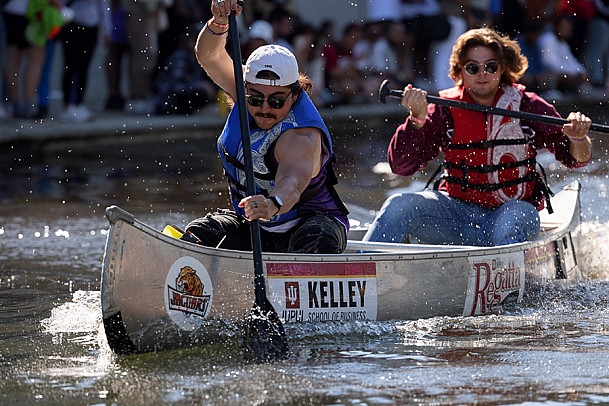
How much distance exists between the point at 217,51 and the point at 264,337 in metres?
1.47

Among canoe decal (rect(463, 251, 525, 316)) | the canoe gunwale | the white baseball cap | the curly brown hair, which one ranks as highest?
the curly brown hair

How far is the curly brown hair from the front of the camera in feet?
21.4

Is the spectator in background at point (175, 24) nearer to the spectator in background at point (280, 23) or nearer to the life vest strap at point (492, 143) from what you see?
the spectator in background at point (280, 23)

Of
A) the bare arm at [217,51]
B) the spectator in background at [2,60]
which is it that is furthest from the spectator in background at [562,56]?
the bare arm at [217,51]

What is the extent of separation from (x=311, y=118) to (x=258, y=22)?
794 centimetres

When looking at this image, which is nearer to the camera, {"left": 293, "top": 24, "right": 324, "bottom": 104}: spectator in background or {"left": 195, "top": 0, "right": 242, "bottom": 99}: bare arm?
{"left": 195, "top": 0, "right": 242, "bottom": 99}: bare arm

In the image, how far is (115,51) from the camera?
45.1ft

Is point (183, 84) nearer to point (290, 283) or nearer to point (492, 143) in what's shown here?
point (492, 143)

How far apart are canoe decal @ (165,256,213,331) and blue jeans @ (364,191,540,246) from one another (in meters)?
1.70

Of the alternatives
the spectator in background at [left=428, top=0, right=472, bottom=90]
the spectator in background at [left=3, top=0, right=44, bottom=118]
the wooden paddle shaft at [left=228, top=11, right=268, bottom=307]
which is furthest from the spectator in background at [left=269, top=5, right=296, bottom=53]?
the wooden paddle shaft at [left=228, top=11, right=268, bottom=307]

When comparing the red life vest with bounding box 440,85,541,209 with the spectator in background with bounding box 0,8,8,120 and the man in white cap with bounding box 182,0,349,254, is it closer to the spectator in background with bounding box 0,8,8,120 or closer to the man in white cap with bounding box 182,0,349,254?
the man in white cap with bounding box 182,0,349,254

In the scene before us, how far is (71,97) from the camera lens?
13.2 m

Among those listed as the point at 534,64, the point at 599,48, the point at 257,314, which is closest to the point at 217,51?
the point at 257,314

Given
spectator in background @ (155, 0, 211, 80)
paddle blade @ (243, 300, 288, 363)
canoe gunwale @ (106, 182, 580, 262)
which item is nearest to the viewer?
canoe gunwale @ (106, 182, 580, 262)
